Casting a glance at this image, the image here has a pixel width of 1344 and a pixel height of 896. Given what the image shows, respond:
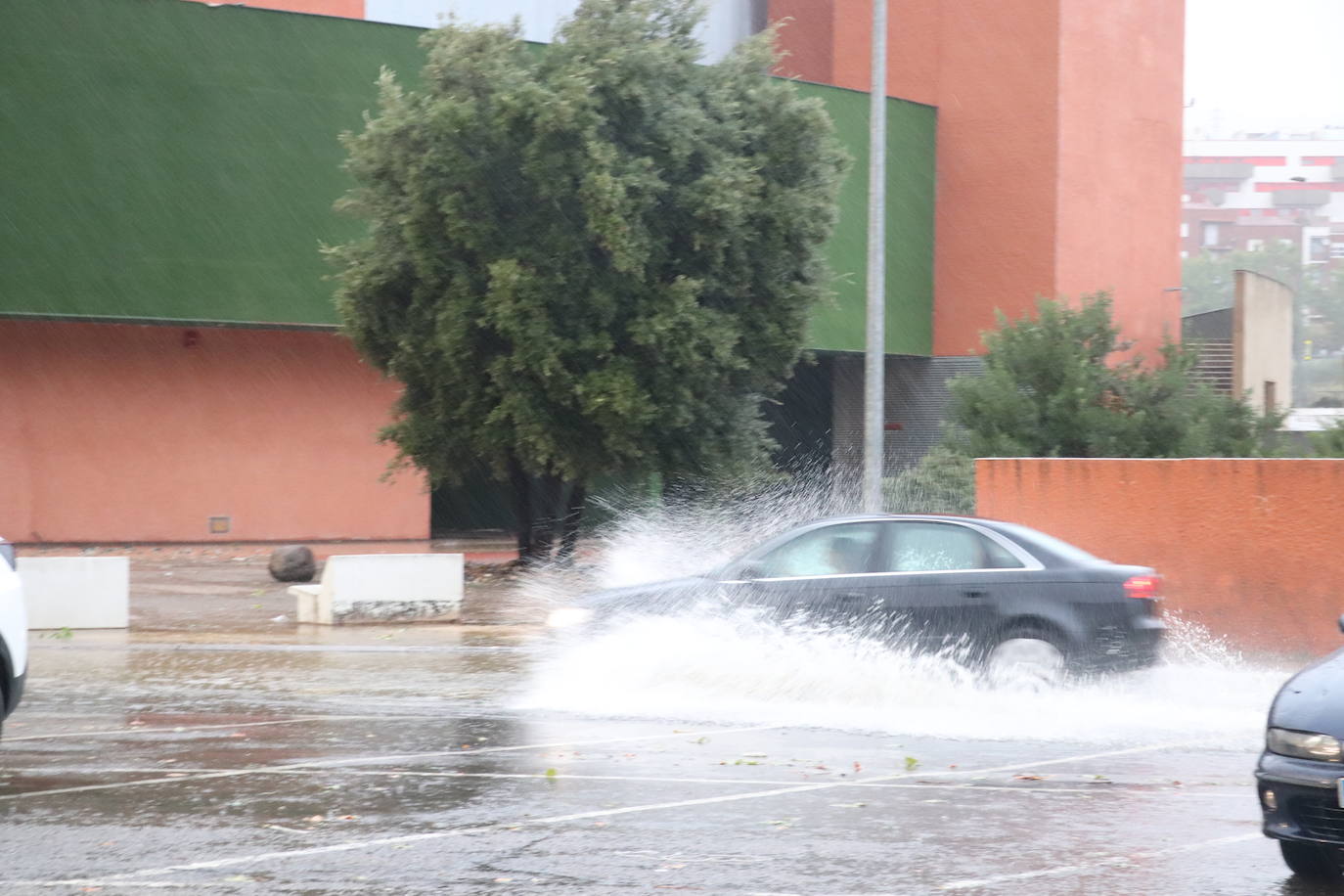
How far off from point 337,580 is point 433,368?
15.8 ft

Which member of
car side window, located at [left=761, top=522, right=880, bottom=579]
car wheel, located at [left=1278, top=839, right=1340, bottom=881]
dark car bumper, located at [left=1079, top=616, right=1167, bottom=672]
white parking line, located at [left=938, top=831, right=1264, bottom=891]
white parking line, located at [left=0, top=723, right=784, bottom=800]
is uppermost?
car side window, located at [left=761, top=522, right=880, bottom=579]

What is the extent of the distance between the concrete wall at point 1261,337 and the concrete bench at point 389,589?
2292 cm

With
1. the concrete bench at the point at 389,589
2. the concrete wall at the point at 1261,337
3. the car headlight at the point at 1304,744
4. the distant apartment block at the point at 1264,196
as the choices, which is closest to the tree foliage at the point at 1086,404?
the concrete wall at the point at 1261,337

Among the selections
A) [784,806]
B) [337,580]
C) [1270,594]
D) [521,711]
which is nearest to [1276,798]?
[784,806]

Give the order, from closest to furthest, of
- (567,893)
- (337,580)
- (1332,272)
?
(567,893)
(337,580)
(1332,272)

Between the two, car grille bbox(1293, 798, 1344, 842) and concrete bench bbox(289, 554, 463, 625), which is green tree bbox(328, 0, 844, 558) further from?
car grille bbox(1293, 798, 1344, 842)

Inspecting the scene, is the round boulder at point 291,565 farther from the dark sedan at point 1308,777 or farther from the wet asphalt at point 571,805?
the dark sedan at point 1308,777

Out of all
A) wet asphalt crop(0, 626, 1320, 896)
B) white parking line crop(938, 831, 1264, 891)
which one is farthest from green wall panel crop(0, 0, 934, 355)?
white parking line crop(938, 831, 1264, 891)

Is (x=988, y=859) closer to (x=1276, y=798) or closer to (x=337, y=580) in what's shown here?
(x=1276, y=798)

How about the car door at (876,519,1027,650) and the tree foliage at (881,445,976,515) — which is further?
the tree foliage at (881,445,976,515)

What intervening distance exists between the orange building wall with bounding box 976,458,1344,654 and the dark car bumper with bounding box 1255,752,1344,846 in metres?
8.61

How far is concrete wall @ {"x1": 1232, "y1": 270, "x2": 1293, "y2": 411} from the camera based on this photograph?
126 feet

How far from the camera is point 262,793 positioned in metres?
8.33

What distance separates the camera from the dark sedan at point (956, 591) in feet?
37.3
